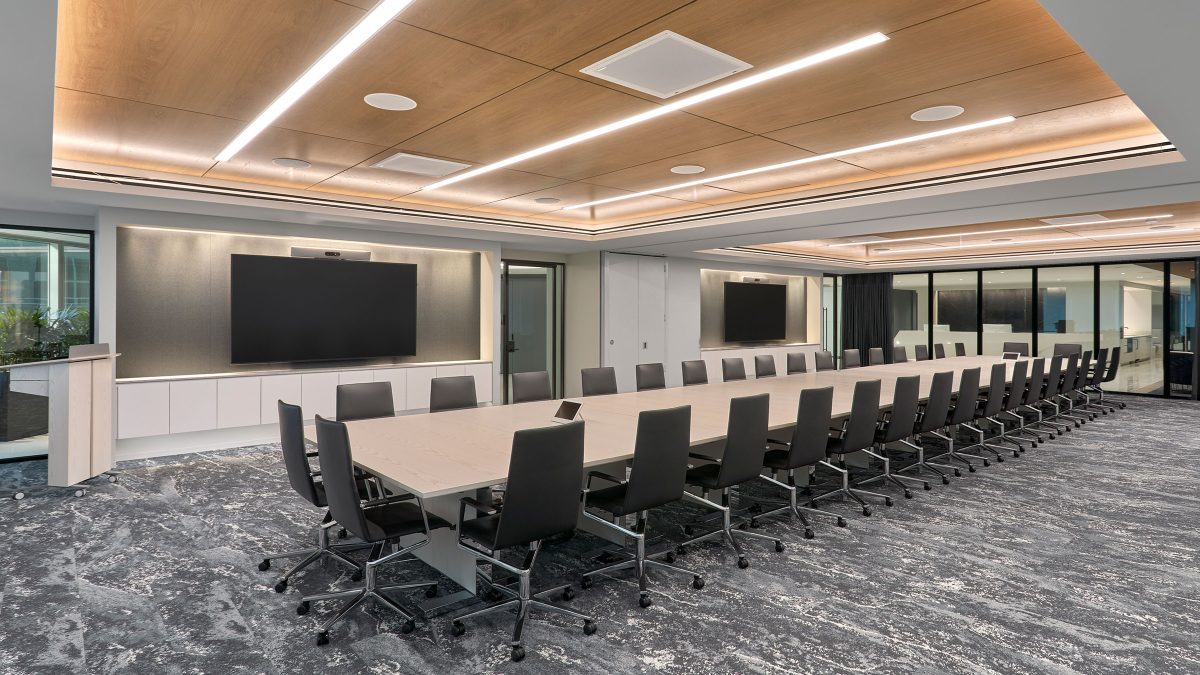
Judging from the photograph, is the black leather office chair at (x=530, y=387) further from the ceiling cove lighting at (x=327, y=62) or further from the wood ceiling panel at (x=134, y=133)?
the wood ceiling panel at (x=134, y=133)

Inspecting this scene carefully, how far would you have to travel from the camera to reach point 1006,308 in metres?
14.4

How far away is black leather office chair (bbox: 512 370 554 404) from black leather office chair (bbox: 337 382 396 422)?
120 centimetres

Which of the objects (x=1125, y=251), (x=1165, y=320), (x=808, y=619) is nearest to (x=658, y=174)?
(x=808, y=619)

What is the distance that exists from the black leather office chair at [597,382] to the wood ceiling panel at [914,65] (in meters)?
2.98

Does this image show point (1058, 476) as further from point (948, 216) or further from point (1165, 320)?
point (1165, 320)

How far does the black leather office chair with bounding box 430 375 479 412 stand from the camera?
576cm

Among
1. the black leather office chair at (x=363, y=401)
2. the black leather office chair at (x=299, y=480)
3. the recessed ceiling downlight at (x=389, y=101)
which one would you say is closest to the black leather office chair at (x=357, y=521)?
the black leather office chair at (x=299, y=480)

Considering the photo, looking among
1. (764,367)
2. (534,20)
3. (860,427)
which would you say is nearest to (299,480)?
(534,20)

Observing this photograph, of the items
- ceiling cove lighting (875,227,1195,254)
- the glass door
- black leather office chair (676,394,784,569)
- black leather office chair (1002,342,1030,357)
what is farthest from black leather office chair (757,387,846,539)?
black leather office chair (1002,342,1030,357)

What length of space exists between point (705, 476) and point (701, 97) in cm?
244

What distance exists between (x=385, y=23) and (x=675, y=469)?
2727 millimetres

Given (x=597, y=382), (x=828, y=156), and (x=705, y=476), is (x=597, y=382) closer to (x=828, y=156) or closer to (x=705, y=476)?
(x=705, y=476)

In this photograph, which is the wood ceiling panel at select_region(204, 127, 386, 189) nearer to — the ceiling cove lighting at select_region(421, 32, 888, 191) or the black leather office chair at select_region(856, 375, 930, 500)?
the ceiling cove lighting at select_region(421, 32, 888, 191)

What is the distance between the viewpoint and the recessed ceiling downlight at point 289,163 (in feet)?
19.1
